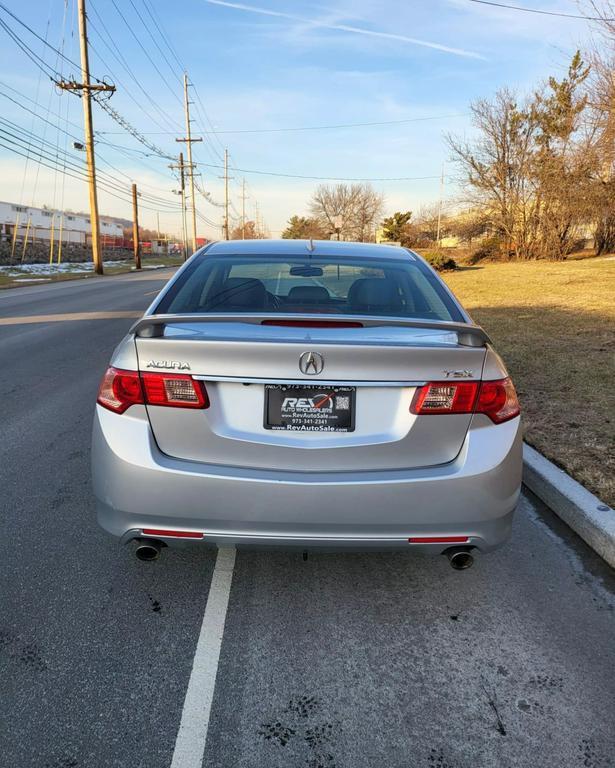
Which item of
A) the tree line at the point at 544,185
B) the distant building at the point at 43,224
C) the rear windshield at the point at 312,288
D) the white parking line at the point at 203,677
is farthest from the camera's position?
the distant building at the point at 43,224

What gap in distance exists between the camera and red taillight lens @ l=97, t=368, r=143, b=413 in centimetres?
229

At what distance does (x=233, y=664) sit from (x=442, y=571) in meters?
1.24

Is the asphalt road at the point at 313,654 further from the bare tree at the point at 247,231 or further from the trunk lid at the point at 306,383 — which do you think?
the bare tree at the point at 247,231

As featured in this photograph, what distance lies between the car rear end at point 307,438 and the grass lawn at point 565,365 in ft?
5.57

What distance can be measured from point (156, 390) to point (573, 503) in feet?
8.44

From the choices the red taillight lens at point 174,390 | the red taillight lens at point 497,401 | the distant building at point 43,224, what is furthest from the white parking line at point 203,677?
the distant building at point 43,224

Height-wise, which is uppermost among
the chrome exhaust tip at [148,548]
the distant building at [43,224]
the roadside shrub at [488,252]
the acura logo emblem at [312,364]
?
the distant building at [43,224]

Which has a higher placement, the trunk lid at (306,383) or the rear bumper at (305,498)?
the trunk lid at (306,383)

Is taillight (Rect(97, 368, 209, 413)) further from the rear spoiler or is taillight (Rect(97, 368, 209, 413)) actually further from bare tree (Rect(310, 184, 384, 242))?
bare tree (Rect(310, 184, 384, 242))

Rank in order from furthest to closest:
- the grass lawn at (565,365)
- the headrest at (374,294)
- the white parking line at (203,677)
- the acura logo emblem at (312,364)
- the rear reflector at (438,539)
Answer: the grass lawn at (565,365)
the headrest at (374,294)
the rear reflector at (438,539)
the acura logo emblem at (312,364)
the white parking line at (203,677)

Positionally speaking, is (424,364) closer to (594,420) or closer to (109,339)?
(594,420)

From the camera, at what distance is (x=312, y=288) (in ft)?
10.8

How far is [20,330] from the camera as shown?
1069cm

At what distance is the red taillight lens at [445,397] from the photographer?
2.23 metres
